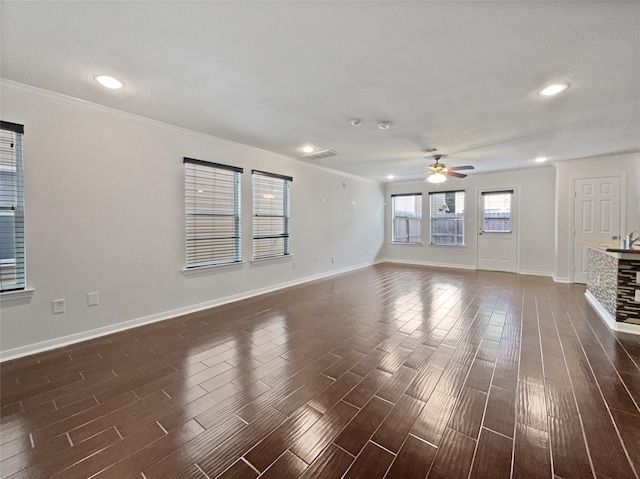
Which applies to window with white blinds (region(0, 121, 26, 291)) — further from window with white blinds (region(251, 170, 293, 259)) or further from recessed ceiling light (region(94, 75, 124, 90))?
window with white blinds (region(251, 170, 293, 259))

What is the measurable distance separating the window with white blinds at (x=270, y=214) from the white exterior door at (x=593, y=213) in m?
5.90

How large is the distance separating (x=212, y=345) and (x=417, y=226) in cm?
723

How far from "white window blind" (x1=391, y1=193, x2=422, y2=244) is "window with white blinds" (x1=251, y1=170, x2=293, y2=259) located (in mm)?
4615

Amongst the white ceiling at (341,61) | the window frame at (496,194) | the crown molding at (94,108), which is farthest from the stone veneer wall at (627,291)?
the crown molding at (94,108)

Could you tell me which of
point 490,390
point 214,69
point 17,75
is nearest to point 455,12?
point 214,69

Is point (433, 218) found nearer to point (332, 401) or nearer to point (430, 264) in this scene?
point (430, 264)

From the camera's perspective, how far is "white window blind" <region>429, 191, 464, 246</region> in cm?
784

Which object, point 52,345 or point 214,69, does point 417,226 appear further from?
point 52,345

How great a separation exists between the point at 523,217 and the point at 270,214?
626 centimetres

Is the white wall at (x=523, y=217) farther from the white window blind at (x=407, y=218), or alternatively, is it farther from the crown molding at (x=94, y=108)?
the crown molding at (x=94, y=108)

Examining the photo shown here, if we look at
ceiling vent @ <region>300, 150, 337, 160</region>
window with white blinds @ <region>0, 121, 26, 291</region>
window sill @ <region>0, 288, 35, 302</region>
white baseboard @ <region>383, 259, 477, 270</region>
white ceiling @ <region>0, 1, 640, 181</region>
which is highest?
ceiling vent @ <region>300, 150, 337, 160</region>

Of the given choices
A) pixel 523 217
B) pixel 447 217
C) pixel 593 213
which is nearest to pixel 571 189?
pixel 593 213

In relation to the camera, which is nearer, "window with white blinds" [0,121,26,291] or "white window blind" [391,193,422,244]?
"window with white blinds" [0,121,26,291]

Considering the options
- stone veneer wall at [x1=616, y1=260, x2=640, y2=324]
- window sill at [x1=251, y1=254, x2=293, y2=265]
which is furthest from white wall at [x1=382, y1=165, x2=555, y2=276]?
window sill at [x1=251, y1=254, x2=293, y2=265]
